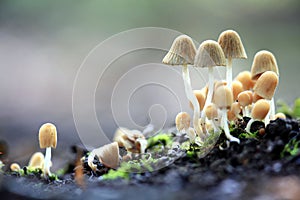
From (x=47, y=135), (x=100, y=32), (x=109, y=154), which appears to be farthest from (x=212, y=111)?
(x=100, y=32)

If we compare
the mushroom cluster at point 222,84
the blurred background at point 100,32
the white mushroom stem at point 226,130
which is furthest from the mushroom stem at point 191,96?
the blurred background at point 100,32

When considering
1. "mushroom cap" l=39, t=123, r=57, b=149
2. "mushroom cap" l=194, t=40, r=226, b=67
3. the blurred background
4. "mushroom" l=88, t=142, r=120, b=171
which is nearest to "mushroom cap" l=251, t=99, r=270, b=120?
"mushroom cap" l=194, t=40, r=226, b=67

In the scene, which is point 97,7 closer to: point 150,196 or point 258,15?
point 258,15

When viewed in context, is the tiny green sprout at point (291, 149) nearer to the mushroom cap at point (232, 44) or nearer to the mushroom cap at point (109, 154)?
the mushroom cap at point (232, 44)

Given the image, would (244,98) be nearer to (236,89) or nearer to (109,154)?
(236,89)

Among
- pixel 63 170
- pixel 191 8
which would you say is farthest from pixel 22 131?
pixel 191 8

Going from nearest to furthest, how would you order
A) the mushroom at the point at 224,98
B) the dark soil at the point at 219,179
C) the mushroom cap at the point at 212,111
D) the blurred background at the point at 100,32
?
the dark soil at the point at 219,179, the mushroom at the point at 224,98, the mushroom cap at the point at 212,111, the blurred background at the point at 100,32

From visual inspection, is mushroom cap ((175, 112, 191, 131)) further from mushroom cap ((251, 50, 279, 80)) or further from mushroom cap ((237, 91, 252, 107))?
mushroom cap ((251, 50, 279, 80))
